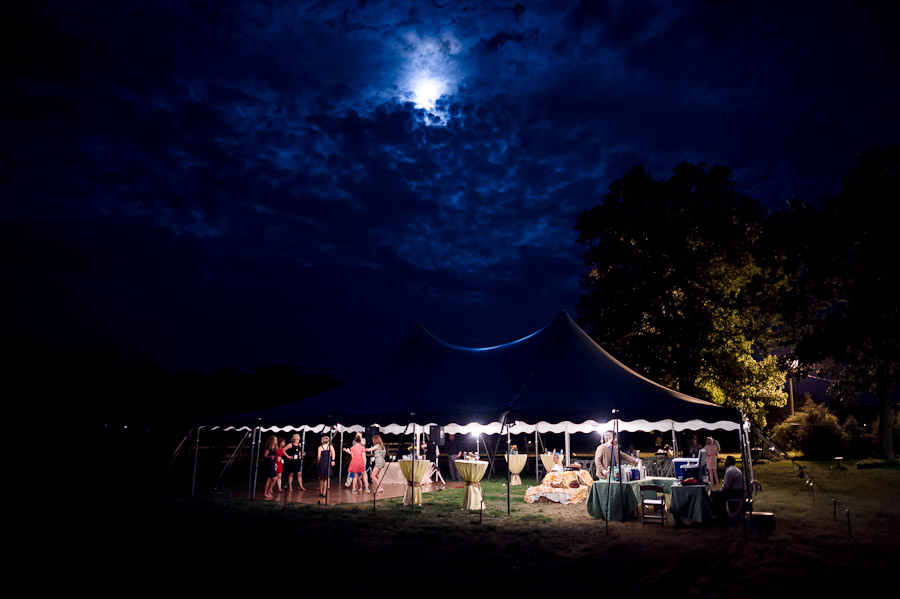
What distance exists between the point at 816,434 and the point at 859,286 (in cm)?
626

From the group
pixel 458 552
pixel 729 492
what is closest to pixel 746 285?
pixel 729 492

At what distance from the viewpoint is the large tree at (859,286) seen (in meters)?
21.6

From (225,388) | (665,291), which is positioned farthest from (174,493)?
(225,388)

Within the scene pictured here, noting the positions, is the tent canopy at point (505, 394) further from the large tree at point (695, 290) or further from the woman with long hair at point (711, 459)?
the large tree at point (695, 290)

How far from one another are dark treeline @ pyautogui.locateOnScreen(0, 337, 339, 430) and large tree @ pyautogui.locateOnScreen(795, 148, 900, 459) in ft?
153

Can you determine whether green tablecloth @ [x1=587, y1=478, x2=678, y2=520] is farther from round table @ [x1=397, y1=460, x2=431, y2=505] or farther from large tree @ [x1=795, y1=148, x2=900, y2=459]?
large tree @ [x1=795, y1=148, x2=900, y2=459]

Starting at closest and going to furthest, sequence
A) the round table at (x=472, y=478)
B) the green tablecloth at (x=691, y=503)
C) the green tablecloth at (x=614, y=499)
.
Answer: the green tablecloth at (x=691, y=503) < the green tablecloth at (x=614, y=499) < the round table at (x=472, y=478)

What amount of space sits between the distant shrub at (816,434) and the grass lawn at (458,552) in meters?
13.0

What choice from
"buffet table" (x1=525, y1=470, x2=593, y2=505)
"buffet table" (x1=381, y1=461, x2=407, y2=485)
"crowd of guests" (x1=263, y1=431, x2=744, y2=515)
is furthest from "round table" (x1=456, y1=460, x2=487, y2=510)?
"buffet table" (x1=381, y1=461, x2=407, y2=485)

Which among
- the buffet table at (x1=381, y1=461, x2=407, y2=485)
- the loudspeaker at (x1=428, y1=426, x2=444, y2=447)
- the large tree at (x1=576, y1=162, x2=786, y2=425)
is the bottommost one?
the buffet table at (x1=381, y1=461, x2=407, y2=485)

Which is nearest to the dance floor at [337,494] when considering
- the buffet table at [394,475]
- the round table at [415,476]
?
the buffet table at [394,475]

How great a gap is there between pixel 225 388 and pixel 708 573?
65.8 m

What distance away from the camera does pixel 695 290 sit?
21.5 metres

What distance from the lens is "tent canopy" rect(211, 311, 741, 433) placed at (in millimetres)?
10086
